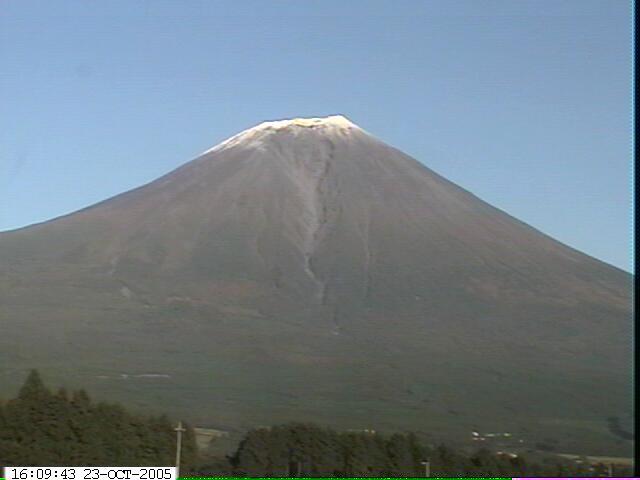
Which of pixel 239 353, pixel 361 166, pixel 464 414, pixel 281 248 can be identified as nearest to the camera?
pixel 464 414

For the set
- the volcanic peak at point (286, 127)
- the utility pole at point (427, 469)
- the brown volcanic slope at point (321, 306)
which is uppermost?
the volcanic peak at point (286, 127)

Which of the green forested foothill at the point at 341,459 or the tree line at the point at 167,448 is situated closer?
the tree line at the point at 167,448

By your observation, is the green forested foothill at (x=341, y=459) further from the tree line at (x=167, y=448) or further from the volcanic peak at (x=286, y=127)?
the volcanic peak at (x=286, y=127)

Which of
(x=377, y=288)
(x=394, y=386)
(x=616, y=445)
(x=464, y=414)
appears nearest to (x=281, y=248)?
(x=377, y=288)

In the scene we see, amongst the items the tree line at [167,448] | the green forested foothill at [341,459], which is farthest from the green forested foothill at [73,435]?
the green forested foothill at [341,459]

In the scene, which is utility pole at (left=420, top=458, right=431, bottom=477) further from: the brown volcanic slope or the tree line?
the brown volcanic slope

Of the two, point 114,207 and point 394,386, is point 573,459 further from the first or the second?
point 114,207
